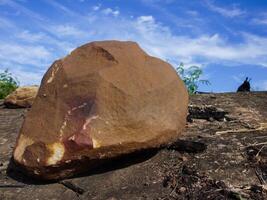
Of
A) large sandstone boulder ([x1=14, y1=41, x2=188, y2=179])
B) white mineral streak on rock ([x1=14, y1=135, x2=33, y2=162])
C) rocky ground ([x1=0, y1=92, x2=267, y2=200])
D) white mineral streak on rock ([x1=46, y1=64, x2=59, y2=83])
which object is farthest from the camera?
white mineral streak on rock ([x1=46, y1=64, x2=59, y2=83])

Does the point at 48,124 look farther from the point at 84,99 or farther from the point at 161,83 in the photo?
the point at 161,83

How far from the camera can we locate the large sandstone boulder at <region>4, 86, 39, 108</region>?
7246mm

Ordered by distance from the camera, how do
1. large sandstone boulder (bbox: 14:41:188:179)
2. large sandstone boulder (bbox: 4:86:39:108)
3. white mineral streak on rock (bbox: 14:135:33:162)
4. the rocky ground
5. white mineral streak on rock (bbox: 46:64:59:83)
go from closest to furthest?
the rocky ground
large sandstone boulder (bbox: 14:41:188:179)
white mineral streak on rock (bbox: 14:135:33:162)
white mineral streak on rock (bbox: 46:64:59:83)
large sandstone boulder (bbox: 4:86:39:108)

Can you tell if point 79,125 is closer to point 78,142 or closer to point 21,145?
point 78,142

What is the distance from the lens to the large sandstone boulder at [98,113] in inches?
174

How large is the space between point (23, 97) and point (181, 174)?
136 inches

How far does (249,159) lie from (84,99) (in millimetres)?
1548

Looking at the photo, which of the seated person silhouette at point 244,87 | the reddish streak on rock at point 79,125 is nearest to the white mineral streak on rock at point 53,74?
the reddish streak on rock at point 79,125

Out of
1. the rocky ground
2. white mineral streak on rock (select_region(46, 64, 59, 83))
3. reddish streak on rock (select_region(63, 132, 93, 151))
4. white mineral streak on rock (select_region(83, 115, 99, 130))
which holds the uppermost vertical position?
white mineral streak on rock (select_region(46, 64, 59, 83))

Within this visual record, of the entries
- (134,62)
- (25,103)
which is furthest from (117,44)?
(25,103)

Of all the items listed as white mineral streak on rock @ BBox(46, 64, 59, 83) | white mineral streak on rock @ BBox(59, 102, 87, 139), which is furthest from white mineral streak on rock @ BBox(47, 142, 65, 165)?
white mineral streak on rock @ BBox(46, 64, 59, 83)

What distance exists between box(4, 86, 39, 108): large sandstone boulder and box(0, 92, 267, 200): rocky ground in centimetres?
173

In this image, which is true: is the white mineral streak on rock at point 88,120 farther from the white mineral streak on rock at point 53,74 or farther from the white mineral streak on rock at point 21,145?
the white mineral streak on rock at point 53,74

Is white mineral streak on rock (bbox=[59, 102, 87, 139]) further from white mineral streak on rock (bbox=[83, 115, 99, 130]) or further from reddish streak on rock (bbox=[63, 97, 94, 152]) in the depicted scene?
white mineral streak on rock (bbox=[83, 115, 99, 130])
